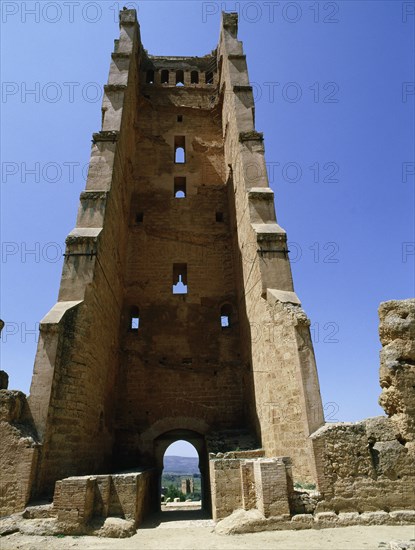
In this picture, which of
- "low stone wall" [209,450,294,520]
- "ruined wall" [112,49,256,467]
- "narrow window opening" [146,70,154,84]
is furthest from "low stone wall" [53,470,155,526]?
"narrow window opening" [146,70,154,84]

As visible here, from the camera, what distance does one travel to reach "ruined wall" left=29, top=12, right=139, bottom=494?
313 inches

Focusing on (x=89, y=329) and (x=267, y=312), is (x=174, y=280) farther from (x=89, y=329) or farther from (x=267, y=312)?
(x=267, y=312)

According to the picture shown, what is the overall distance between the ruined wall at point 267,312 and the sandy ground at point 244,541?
3.95 feet

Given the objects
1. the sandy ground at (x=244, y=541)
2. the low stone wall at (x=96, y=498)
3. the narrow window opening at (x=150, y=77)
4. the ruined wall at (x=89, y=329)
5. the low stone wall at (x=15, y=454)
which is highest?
the narrow window opening at (x=150, y=77)

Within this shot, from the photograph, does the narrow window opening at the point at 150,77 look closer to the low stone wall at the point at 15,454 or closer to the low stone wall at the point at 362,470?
the low stone wall at the point at 15,454

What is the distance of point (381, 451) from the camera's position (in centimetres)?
698

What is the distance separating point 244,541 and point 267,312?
16.0ft

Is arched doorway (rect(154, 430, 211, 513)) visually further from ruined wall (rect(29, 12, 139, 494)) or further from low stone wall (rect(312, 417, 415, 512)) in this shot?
low stone wall (rect(312, 417, 415, 512))

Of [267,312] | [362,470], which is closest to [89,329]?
[267,312]

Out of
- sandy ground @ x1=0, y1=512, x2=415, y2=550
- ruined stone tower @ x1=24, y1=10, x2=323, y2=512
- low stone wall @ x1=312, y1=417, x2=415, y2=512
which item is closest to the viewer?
sandy ground @ x1=0, y1=512, x2=415, y2=550

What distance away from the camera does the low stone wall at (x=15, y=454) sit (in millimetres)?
6838

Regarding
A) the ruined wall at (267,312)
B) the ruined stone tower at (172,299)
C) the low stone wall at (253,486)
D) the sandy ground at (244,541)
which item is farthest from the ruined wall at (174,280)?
the sandy ground at (244,541)

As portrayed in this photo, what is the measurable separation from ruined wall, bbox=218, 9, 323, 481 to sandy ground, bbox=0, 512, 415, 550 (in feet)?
3.95

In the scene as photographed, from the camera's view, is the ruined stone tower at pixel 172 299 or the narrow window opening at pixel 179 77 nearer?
the ruined stone tower at pixel 172 299
